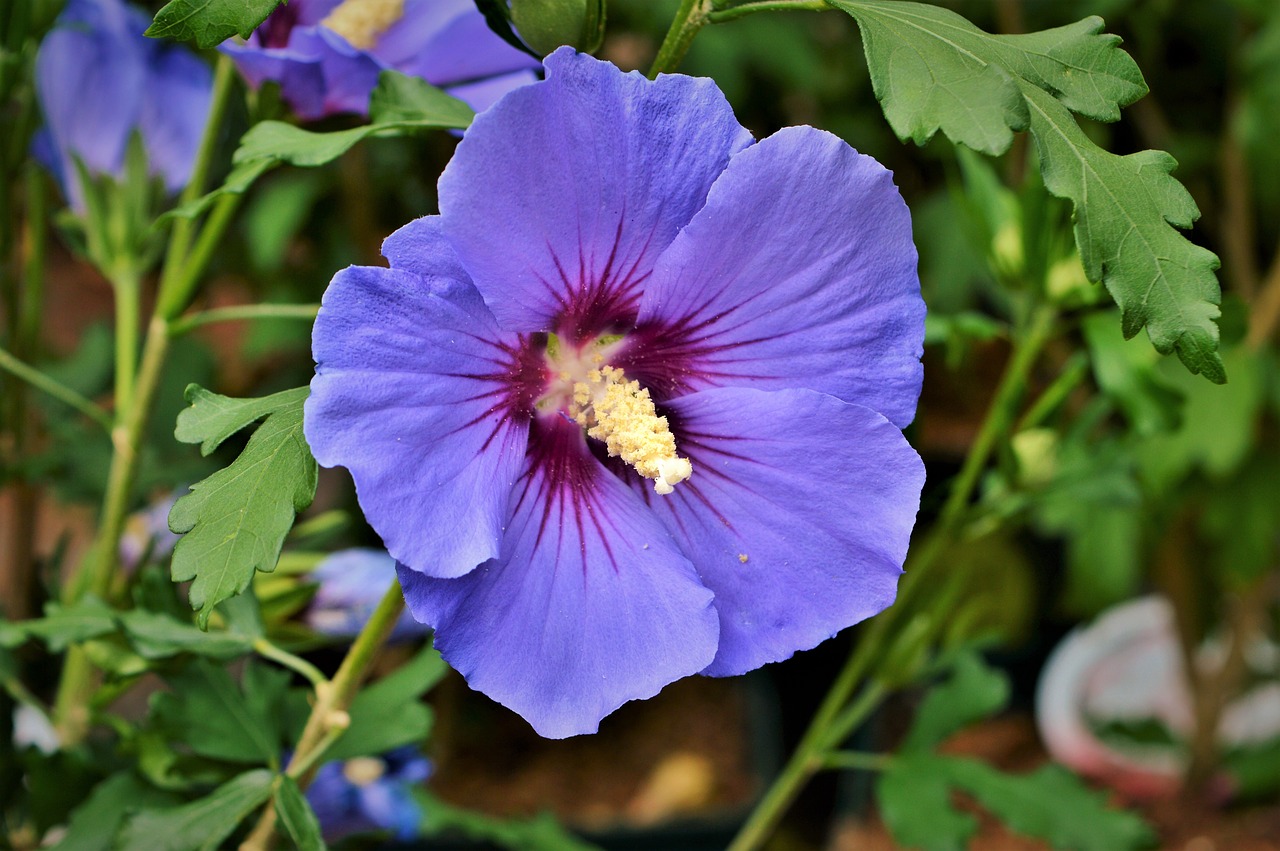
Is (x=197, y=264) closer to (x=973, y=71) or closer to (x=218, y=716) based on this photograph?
(x=218, y=716)

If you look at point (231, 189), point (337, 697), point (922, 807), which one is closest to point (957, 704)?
point (922, 807)

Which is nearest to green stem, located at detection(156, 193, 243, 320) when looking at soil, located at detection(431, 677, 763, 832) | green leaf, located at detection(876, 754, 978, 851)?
green leaf, located at detection(876, 754, 978, 851)

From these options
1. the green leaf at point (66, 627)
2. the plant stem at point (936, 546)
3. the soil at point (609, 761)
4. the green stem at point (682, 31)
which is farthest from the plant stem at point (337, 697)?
the soil at point (609, 761)

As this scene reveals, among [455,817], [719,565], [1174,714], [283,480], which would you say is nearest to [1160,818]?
[1174,714]

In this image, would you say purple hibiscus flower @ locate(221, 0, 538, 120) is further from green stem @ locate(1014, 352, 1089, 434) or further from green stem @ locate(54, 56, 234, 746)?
green stem @ locate(1014, 352, 1089, 434)

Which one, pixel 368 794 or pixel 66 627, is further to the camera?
pixel 368 794

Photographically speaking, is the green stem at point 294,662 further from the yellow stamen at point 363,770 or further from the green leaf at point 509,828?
the green leaf at point 509,828
